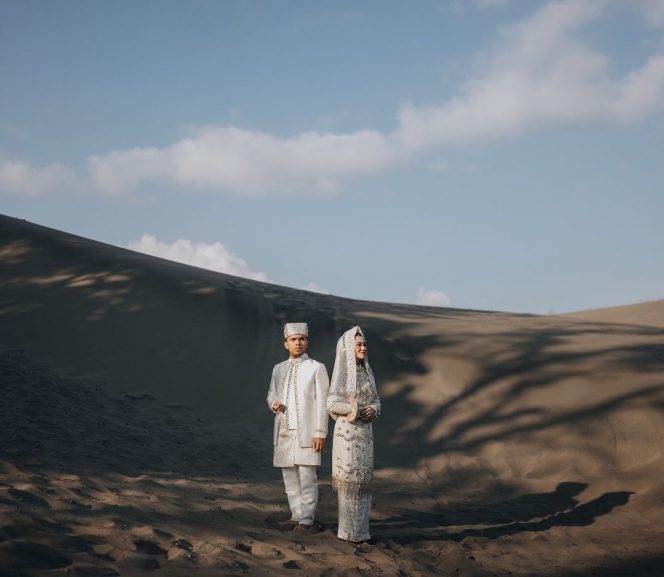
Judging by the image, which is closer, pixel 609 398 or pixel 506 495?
pixel 506 495

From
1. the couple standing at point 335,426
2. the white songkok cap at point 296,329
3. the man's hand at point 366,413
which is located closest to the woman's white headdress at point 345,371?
the couple standing at point 335,426

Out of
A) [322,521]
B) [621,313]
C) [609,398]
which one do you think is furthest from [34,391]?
[621,313]

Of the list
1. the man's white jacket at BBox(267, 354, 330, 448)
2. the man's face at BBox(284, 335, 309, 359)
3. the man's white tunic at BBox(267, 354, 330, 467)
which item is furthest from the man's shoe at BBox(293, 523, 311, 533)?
the man's face at BBox(284, 335, 309, 359)

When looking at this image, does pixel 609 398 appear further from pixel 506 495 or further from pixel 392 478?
pixel 392 478

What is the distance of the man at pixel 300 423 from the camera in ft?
21.8

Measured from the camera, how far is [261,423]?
1183 cm

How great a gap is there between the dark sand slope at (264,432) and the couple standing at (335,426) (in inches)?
14.4

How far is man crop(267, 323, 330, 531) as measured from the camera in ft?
21.8

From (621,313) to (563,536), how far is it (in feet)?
63.3

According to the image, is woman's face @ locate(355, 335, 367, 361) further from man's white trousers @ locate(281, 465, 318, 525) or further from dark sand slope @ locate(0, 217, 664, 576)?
dark sand slope @ locate(0, 217, 664, 576)

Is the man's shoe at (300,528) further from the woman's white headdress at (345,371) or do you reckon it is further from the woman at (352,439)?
the woman's white headdress at (345,371)

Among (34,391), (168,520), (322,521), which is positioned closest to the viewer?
(168,520)

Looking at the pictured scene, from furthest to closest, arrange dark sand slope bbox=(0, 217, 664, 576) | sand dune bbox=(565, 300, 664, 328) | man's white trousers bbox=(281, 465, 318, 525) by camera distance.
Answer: sand dune bbox=(565, 300, 664, 328)
man's white trousers bbox=(281, 465, 318, 525)
dark sand slope bbox=(0, 217, 664, 576)

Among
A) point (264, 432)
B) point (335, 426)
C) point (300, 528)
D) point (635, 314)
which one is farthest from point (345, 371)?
point (635, 314)
